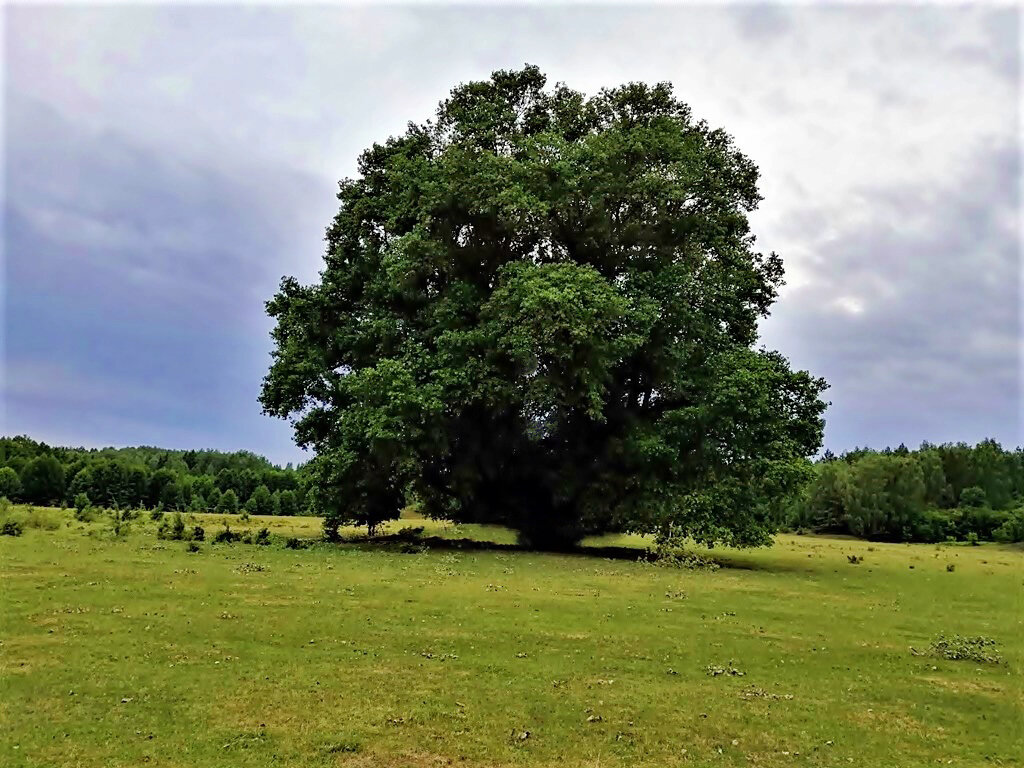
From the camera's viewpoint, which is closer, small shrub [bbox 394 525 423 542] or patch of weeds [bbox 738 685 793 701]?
patch of weeds [bbox 738 685 793 701]

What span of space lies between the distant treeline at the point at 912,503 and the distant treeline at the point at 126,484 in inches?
2104

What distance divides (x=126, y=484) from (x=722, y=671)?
8226 cm

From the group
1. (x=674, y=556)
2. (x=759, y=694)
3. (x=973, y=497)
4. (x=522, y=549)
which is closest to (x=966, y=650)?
(x=759, y=694)

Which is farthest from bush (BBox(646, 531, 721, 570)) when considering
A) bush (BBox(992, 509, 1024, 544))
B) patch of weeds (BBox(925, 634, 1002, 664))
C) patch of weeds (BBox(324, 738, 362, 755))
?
bush (BBox(992, 509, 1024, 544))

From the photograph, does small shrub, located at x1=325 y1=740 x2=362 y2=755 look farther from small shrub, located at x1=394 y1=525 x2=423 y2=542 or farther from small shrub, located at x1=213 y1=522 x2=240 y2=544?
small shrub, located at x1=394 y1=525 x2=423 y2=542

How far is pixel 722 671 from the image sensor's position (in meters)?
12.2

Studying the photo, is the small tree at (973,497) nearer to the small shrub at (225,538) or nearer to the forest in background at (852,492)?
the forest in background at (852,492)

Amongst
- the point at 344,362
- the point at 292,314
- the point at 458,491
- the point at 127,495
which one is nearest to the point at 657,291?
the point at 458,491

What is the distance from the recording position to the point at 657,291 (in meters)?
32.0

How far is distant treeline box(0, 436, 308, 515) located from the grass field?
53.8m

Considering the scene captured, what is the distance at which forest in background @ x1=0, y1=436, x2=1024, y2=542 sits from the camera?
74312mm

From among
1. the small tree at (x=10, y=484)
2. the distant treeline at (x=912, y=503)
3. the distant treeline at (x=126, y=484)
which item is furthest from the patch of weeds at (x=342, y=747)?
the small tree at (x=10, y=484)

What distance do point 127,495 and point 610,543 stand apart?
198ft

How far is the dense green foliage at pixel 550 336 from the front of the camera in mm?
30156
